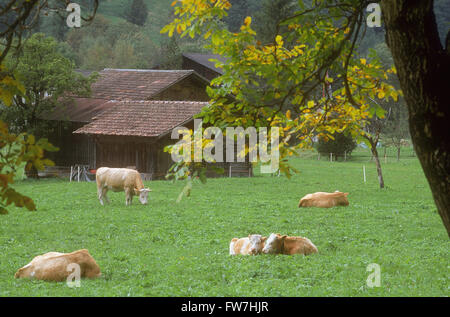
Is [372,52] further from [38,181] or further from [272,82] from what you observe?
[38,181]

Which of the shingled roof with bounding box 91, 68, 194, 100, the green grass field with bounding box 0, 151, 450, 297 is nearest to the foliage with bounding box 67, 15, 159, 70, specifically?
the shingled roof with bounding box 91, 68, 194, 100

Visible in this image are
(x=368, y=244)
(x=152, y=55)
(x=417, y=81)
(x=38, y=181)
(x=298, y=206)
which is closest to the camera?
(x=417, y=81)

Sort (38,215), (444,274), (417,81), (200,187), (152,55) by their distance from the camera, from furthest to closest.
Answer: (152,55)
(200,187)
(38,215)
(444,274)
(417,81)

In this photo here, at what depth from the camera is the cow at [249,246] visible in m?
12.4

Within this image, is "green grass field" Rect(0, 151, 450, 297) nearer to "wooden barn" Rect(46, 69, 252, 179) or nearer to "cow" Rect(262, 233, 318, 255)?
"cow" Rect(262, 233, 318, 255)

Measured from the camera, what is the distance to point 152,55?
94.7 m

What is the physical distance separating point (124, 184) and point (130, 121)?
14.0 m

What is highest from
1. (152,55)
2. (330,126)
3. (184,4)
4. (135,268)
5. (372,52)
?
(152,55)

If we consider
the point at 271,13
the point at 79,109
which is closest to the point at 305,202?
the point at 79,109

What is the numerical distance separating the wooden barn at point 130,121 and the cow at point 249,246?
2185 centimetres

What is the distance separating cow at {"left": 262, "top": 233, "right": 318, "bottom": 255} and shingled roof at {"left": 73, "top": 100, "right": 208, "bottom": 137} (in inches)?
882
